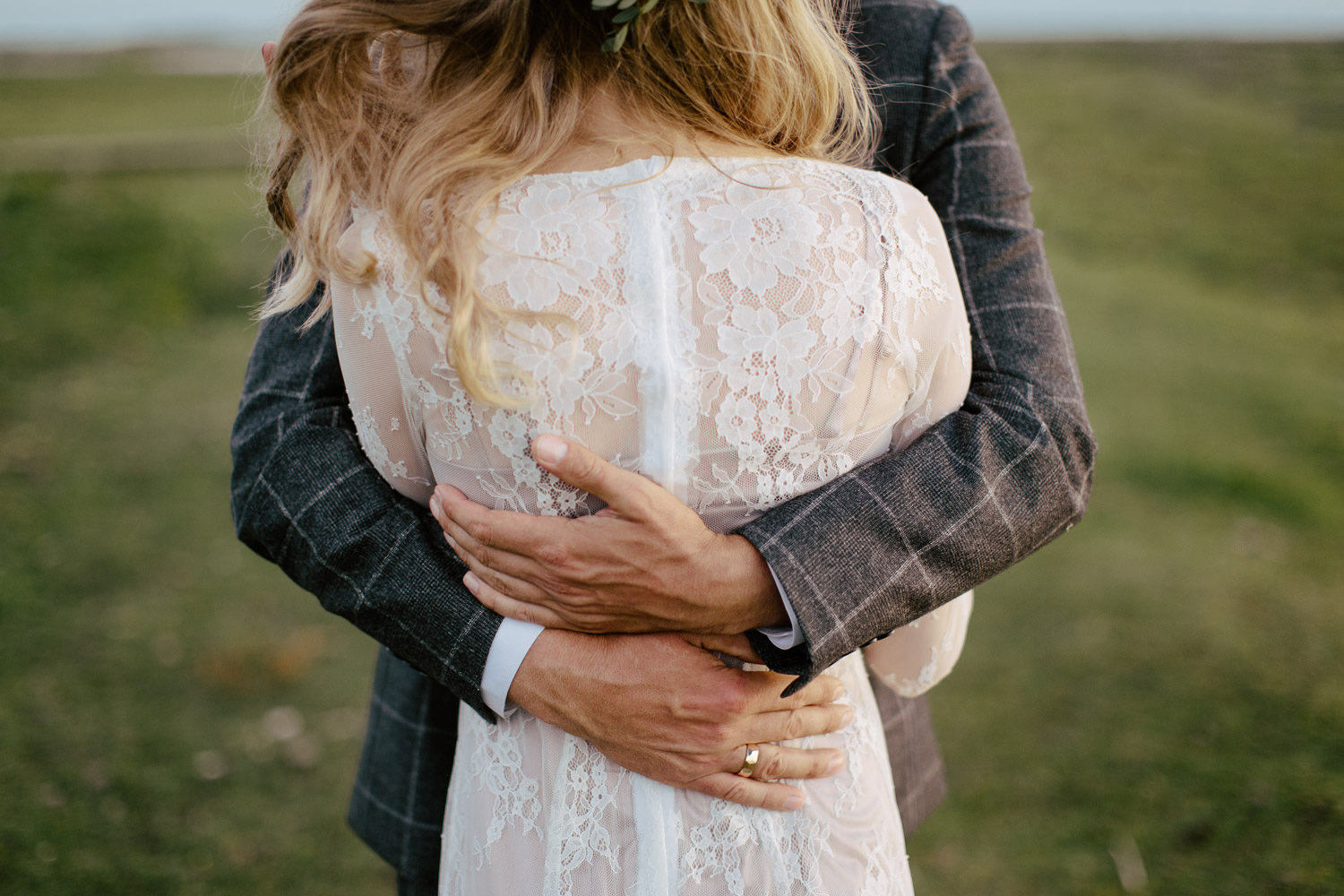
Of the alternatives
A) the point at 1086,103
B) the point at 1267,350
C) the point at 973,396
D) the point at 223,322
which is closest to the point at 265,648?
the point at 973,396

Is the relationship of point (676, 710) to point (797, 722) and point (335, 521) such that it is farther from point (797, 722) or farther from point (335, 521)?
point (335, 521)

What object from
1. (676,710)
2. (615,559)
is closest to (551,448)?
(615,559)

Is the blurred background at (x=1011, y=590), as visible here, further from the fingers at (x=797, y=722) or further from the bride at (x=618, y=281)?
the fingers at (x=797, y=722)

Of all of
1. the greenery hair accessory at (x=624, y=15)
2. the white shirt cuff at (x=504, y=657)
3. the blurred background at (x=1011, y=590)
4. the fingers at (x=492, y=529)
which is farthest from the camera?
the blurred background at (x=1011, y=590)

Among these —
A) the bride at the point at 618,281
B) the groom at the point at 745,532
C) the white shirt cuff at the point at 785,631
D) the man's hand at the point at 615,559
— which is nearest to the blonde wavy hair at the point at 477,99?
the bride at the point at 618,281

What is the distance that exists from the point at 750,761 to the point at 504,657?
0.34m

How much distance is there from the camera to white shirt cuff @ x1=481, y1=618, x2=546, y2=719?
1229mm

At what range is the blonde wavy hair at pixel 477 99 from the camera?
104 centimetres

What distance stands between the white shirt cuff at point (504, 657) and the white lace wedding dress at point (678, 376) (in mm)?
84

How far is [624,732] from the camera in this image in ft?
3.78

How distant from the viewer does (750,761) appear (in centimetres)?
118

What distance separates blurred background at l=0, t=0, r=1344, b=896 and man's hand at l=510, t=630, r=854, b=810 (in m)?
0.91

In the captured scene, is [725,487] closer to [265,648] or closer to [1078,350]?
[265,648]

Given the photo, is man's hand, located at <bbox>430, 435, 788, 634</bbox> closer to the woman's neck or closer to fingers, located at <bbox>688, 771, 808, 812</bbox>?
fingers, located at <bbox>688, 771, 808, 812</bbox>
